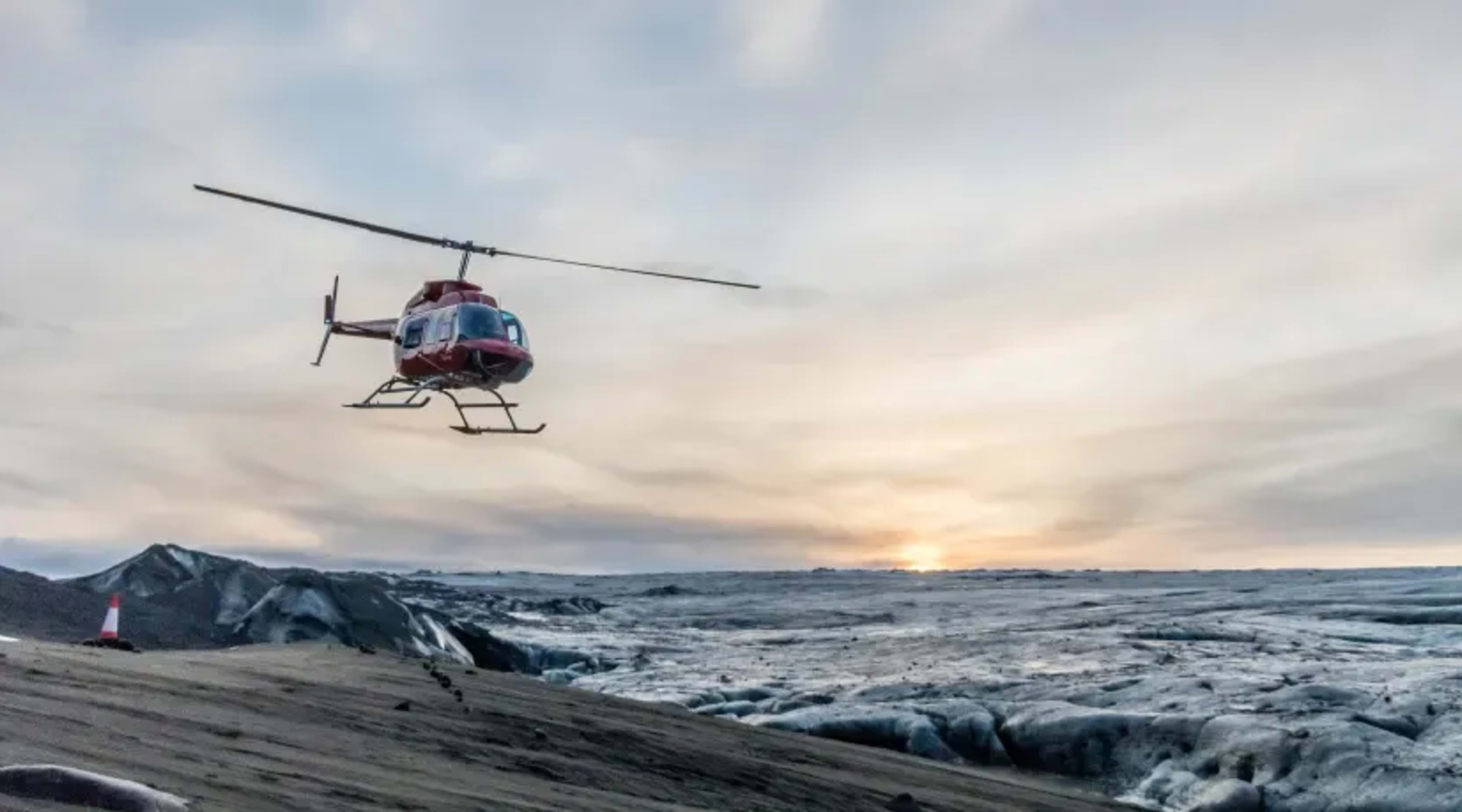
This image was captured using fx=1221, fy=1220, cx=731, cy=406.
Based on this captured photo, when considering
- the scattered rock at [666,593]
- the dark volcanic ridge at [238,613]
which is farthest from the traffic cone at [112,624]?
the scattered rock at [666,593]

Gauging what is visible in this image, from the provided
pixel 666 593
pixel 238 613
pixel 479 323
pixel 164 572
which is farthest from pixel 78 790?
pixel 666 593

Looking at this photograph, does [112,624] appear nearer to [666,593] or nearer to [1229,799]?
[1229,799]

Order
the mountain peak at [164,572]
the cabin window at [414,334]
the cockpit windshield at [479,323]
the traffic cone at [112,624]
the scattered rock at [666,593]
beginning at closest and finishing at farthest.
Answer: the traffic cone at [112,624] < the cockpit windshield at [479,323] < the cabin window at [414,334] < the mountain peak at [164,572] < the scattered rock at [666,593]

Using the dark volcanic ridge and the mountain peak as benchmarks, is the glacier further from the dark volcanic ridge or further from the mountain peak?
the mountain peak

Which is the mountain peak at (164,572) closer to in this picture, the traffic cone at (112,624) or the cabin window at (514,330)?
the cabin window at (514,330)

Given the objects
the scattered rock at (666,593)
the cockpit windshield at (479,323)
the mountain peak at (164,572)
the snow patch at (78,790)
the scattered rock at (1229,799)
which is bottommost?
the scattered rock at (1229,799)

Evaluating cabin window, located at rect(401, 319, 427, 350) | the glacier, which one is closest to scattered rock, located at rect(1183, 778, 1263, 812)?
the glacier

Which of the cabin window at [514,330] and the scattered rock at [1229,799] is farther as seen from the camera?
the cabin window at [514,330]
